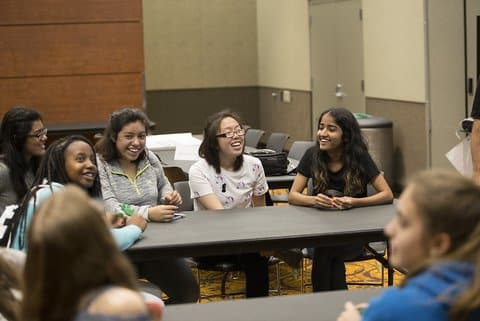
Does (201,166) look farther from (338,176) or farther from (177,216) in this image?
(338,176)

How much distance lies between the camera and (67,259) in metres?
1.71

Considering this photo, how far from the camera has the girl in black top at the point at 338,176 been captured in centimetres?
461

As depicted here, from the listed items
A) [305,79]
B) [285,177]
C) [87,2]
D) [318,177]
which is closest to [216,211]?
[318,177]

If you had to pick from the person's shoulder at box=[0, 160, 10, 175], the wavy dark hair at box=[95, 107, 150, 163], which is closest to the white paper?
the wavy dark hair at box=[95, 107, 150, 163]

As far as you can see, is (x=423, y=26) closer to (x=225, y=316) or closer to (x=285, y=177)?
(x=285, y=177)

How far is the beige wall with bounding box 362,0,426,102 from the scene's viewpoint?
8.70 meters

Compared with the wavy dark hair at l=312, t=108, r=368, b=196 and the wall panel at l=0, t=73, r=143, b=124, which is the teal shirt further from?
the wall panel at l=0, t=73, r=143, b=124

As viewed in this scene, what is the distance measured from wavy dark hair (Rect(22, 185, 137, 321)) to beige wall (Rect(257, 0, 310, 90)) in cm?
1031

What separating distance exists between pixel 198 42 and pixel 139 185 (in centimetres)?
942

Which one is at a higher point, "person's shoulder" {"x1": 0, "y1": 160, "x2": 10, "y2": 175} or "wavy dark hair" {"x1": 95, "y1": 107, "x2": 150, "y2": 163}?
"wavy dark hair" {"x1": 95, "y1": 107, "x2": 150, "y2": 163}

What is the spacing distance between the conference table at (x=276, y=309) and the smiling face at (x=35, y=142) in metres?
2.14

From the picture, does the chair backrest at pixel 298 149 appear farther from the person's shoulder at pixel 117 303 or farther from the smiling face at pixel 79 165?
the person's shoulder at pixel 117 303

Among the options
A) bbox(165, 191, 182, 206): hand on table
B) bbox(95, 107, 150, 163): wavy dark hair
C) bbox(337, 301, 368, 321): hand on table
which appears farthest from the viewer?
bbox(95, 107, 150, 163): wavy dark hair

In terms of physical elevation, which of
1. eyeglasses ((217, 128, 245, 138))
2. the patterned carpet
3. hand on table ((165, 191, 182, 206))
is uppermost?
eyeglasses ((217, 128, 245, 138))
